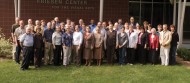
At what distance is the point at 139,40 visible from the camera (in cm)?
1536

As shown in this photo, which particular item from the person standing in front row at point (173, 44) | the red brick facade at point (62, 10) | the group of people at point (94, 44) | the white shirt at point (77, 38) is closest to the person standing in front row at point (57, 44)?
the group of people at point (94, 44)

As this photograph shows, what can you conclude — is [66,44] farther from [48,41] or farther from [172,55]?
[172,55]

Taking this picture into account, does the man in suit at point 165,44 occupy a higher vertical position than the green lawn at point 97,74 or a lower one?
higher

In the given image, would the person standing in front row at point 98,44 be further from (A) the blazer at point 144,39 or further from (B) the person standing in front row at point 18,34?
(B) the person standing in front row at point 18,34

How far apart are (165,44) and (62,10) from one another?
7336 mm

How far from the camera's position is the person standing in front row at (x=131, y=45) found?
15211 mm

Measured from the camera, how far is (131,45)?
49.9 ft

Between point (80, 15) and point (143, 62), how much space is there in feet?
21.3

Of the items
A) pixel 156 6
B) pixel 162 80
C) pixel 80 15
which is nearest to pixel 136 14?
pixel 156 6

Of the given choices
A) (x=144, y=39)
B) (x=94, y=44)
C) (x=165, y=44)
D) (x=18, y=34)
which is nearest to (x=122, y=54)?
(x=144, y=39)

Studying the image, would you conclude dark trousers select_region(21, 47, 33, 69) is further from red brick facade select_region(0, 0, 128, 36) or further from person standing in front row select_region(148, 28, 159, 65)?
red brick facade select_region(0, 0, 128, 36)

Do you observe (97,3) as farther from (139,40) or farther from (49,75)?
(49,75)

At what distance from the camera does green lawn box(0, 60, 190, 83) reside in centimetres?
1258

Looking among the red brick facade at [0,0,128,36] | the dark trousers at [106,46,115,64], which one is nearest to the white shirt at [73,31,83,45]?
the dark trousers at [106,46,115,64]
